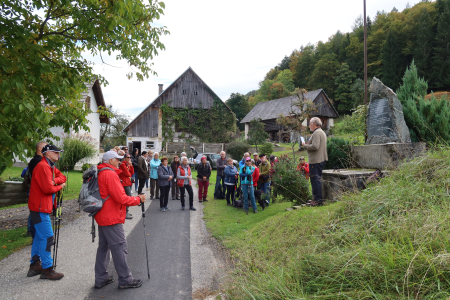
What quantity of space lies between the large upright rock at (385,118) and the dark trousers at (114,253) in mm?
7338

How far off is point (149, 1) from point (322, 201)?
5989 mm

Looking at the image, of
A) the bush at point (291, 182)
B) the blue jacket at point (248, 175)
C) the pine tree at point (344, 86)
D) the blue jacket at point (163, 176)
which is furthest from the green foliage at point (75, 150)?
the pine tree at point (344, 86)

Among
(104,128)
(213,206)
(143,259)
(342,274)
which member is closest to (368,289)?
(342,274)

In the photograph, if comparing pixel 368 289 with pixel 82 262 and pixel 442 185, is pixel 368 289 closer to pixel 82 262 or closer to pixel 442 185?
pixel 442 185

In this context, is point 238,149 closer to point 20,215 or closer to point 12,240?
point 20,215

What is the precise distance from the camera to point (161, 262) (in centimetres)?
509

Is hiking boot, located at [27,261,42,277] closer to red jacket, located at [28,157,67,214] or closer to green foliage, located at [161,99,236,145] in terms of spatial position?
red jacket, located at [28,157,67,214]

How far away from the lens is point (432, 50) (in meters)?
42.2

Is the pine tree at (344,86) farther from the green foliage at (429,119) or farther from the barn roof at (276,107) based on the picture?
the green foliage at (429,119)

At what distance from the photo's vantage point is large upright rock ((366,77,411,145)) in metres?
7.80

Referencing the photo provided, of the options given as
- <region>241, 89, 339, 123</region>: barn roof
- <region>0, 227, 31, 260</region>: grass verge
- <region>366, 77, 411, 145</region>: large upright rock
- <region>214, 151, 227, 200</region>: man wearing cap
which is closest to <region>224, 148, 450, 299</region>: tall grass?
<region>366, 77, 411, 145</region>: large upright rock

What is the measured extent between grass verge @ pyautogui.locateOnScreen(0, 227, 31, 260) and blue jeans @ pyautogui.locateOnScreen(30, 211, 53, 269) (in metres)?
1.67

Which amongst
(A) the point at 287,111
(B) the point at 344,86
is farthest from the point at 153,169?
(B) the point at 344,86

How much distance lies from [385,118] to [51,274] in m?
8.84
